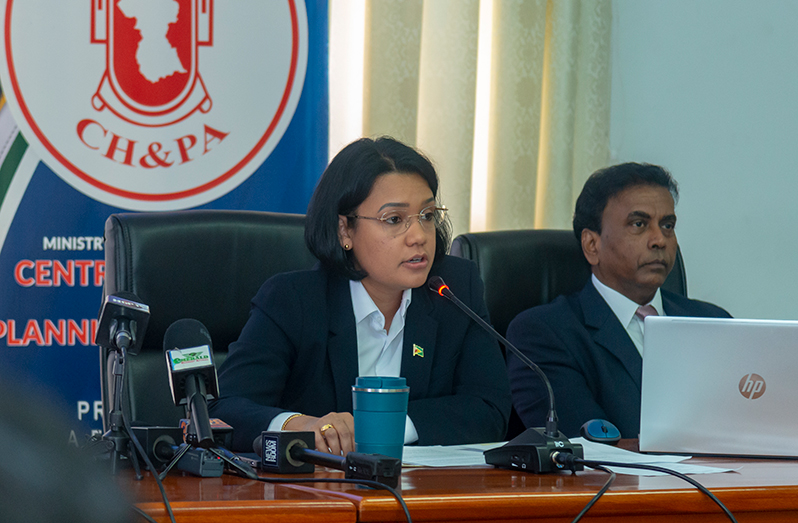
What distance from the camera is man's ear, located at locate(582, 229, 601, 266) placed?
227 centimetres

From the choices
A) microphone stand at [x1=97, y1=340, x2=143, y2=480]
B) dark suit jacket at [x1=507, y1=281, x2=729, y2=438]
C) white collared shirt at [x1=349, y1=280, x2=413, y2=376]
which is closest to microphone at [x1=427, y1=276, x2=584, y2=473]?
microphone stand at [x1=97, y1=340, x2=143, y2=480]

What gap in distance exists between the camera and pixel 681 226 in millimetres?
3082

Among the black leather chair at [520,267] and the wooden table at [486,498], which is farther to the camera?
the black leather chair at [520,267]

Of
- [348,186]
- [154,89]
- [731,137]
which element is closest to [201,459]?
[348,186]

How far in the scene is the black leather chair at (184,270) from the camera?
1.80 meters

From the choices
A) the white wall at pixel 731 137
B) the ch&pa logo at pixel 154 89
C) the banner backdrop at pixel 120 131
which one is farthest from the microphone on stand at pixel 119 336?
the white wall at pixel 731 137

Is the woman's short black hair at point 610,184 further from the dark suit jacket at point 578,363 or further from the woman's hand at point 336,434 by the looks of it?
the woman's hand at point 336,434

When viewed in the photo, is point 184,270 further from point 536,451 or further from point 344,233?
point 536,451

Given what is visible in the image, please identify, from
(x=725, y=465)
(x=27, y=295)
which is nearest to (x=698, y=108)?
(x=725, y=465)

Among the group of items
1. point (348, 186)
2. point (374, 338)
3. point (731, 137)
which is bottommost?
point (374, 338)

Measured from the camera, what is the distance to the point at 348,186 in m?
1.85

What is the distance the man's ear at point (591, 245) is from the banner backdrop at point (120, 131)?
2.65 ft

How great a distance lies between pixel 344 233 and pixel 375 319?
21 cm

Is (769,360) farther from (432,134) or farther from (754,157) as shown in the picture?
(754,157)
